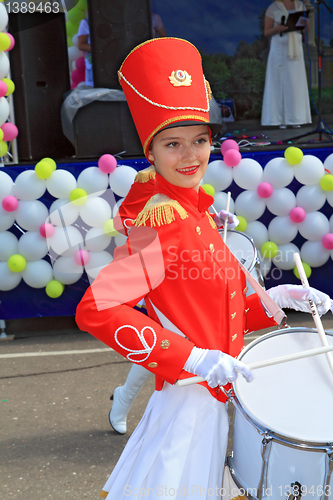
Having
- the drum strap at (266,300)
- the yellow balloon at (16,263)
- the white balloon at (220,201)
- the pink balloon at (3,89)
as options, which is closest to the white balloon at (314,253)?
the white balloon at (220,201)

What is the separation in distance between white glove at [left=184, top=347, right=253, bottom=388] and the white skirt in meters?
0.21

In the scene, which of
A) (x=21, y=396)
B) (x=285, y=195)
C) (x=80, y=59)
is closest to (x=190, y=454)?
(x=21, y=396)

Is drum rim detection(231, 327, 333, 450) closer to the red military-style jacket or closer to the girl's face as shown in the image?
the red military-style jacket

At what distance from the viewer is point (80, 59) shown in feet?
23.6

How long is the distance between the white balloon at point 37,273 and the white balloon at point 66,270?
6 centimetres

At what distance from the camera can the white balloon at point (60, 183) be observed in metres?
4.30

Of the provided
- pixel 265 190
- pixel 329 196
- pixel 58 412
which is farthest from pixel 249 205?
pixel 58 412

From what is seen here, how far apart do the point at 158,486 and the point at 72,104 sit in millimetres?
4122

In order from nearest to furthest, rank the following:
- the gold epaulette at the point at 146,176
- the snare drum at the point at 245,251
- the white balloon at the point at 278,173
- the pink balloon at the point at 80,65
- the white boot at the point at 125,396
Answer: the snare drum at the point at 245,251
the white boot at the point at 125,396
the gold epaulette at the point at 146,176
the white balloon at the point at 278,173
the pink balloon at the point at 80,65

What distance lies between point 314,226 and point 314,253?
8.4 inches

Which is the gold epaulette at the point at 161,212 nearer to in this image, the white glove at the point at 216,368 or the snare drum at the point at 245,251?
the white glove at the point at 216,368

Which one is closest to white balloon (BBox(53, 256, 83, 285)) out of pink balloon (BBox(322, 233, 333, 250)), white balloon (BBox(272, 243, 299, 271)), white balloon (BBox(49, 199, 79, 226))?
white balloon (BBox(49, 199, 79, 226))

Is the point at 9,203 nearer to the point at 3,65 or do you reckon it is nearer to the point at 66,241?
the point at 66,241

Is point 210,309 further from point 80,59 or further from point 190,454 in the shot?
point 80,59
